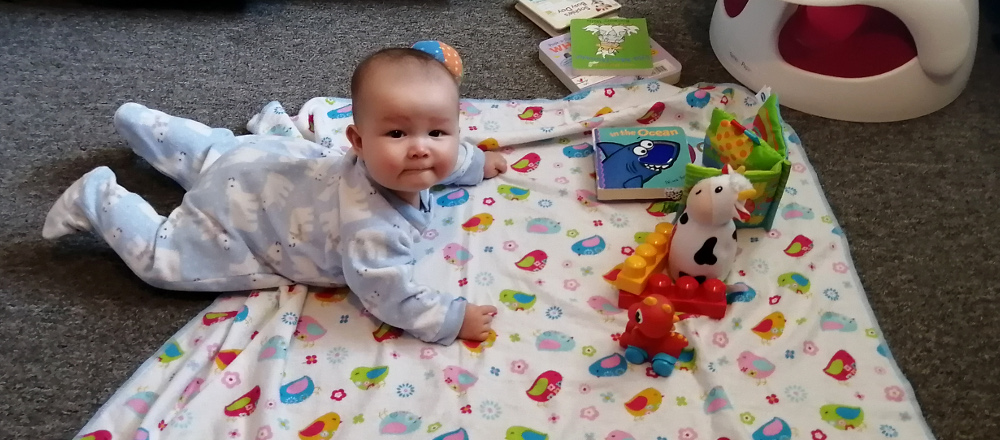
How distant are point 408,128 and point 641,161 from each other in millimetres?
431

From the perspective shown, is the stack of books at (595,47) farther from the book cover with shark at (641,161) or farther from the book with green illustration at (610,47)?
the book cover with shark at (641,161)

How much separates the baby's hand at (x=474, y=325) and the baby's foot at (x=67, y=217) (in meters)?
0.55

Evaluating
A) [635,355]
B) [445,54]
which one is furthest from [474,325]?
[445,54]

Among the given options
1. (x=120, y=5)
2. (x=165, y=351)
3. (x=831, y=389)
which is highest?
(x=120, y=5)

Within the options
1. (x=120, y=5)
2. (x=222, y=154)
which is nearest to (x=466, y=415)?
(x=222, y=154)

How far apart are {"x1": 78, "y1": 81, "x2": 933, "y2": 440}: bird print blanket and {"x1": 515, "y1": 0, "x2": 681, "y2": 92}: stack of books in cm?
35

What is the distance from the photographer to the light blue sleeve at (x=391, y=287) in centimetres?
96

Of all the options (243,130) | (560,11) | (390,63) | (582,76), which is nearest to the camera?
(390,63)

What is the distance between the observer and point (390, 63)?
92 centimetres

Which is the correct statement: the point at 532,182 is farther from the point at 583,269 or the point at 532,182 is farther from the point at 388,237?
the point at 388,237

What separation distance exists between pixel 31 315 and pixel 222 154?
12.9 inches

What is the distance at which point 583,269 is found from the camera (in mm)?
1096

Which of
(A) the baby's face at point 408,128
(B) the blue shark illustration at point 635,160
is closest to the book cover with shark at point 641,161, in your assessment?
(B) the blue shark illustration at point 635,160

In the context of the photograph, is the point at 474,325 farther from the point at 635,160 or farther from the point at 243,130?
the point at 243,130
